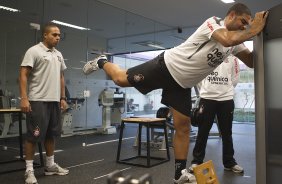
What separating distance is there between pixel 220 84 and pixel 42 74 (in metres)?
1.74

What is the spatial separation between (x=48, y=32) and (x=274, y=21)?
78.4 inches

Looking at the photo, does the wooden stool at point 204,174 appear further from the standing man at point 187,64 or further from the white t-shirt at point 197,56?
the white t-shirt at point 197,56

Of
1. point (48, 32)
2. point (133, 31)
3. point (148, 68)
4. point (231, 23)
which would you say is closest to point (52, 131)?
point (48, 32)

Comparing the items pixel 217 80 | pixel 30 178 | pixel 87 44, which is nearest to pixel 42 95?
pixel 30 178

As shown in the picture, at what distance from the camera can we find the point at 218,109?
290 centimetres

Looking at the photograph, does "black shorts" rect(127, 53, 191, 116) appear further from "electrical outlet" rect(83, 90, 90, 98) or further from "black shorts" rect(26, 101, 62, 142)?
"electrical outlet" rect(83, 90, 90, 98)

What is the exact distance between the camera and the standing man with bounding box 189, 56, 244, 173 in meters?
2.86

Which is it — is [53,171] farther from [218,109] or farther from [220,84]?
[220,84]

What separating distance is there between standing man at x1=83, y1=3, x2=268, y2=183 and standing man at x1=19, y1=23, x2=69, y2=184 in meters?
0.78

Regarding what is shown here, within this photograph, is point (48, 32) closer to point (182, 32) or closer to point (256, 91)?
point (256, 91)

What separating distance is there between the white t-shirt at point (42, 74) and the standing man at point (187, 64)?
30.1 inches

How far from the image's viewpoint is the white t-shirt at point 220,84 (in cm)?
286

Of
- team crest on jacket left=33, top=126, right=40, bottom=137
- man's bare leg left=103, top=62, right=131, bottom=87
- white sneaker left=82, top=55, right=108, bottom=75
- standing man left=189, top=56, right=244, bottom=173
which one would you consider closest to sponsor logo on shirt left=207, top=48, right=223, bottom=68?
man's bare leg left=103, top=62, right=131, bottom=87

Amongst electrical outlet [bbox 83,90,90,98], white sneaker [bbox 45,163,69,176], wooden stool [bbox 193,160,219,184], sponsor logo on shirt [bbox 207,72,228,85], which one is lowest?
white sneaker [bbox 45,163,69,176]
